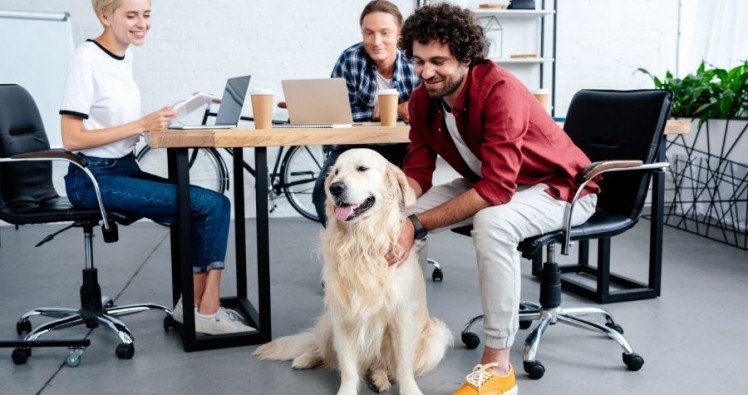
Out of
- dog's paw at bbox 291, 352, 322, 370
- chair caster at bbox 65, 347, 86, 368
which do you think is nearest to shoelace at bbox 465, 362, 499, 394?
dog's paw at bbox 291, 352, 322, 370

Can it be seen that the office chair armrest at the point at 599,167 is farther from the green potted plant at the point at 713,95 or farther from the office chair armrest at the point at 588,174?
the green potted plant at the point at 713,95

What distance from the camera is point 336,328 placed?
2.00 meters

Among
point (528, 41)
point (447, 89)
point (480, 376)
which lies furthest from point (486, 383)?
point (528, 41)

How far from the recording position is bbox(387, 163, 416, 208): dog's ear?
1.99 m

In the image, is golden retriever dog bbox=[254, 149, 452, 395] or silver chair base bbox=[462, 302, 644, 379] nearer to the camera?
golden retriever dog bbox=[254, 149, 452, 395]

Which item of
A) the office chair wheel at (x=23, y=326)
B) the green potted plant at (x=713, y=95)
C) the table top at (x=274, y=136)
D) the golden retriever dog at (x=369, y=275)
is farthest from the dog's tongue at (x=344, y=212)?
the green potted plant at (x=713, y=95)

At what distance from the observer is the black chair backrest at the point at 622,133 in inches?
97.5

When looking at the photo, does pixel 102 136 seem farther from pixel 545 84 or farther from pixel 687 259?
pixel 545 84

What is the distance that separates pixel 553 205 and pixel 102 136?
1513mm

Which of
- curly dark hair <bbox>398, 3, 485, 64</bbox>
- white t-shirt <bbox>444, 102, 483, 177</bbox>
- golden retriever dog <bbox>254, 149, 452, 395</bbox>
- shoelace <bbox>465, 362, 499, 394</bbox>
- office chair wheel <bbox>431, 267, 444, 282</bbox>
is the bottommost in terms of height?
office chair wheel <bbox>431, 267, 444, 282</bbox>

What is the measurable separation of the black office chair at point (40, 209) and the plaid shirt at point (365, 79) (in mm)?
1187

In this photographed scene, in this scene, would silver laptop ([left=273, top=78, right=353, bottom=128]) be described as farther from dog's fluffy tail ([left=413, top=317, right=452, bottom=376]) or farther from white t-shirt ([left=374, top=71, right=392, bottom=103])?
dog's fluffy tail ([left=413, top=317, right=452, bottom=376])

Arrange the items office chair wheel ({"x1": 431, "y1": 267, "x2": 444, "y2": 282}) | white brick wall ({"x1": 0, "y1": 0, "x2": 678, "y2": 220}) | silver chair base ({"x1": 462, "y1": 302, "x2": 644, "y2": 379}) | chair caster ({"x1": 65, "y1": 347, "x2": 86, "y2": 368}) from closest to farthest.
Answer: silver chair base ({"x1": 462, "y1": 302, "x2": 644, "y2": 379}) → chair caster ({"x1": 65, "y1": 347, "x2": 86, "y2": 368}) → office chair wheel ({"x1": 431, "y1": 267, "x2": 444, "y2": 282}) → white brick wall ({"x1": 0, "y1": 0, "x2": 678, "y2": 220})

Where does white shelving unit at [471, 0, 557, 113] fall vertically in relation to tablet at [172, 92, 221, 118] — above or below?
above
